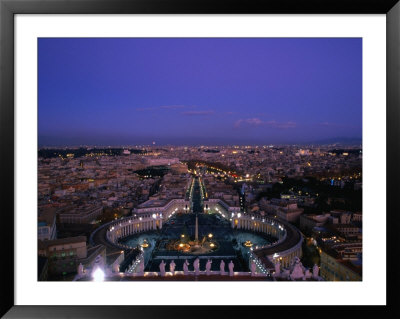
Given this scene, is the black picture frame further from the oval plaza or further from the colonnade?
the colonnade

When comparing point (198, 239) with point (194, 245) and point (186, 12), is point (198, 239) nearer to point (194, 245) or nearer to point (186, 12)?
point (194, 245)

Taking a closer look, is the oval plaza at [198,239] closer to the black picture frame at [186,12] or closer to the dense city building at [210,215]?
the dense city building at [210,215]

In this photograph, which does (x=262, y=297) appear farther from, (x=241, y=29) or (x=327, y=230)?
(x=327, y=230)

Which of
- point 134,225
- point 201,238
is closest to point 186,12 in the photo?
point 201,238

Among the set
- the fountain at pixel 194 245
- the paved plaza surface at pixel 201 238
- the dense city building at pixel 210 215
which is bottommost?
the paved plaza surface at pixel 201 238

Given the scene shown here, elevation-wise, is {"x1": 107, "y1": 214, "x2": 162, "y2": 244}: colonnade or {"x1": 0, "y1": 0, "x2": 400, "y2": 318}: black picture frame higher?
{"x1": 0, "y1": 0, "x2": 400, "y2": 318}: black picture frame

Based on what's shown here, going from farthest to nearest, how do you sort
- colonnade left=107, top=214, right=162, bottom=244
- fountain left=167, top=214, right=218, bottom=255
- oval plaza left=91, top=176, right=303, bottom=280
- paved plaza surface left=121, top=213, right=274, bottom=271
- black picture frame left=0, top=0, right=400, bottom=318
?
colonnade left=107, top=214, right=162, bottom=244 < fountain left=167, top=214, right=218, bottom=255 < paved plaza surface left=121, top=213, right=274, bottom=271 < oval plaza left=91, top=176, right=303, bottom=280 < black picture frame left=0, top=0, right=400, bottom=318

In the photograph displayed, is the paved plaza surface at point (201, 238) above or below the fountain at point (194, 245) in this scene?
below

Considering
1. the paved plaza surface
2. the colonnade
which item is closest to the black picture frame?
the paved plaza surface

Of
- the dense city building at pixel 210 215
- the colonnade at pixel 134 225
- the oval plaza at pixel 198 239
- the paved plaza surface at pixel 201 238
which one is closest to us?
the dense city building at pixel 210 215

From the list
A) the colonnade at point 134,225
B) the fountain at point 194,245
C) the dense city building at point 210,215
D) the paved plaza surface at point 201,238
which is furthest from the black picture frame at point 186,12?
the colonnade at point 134,225
